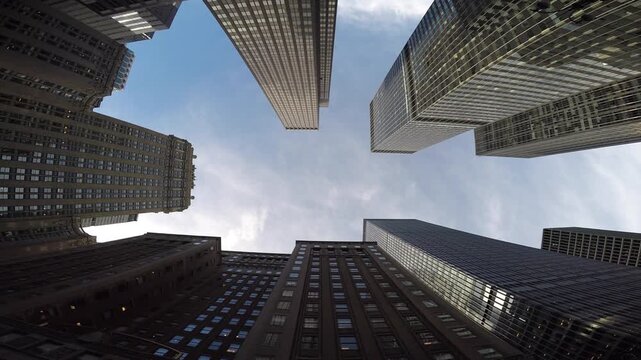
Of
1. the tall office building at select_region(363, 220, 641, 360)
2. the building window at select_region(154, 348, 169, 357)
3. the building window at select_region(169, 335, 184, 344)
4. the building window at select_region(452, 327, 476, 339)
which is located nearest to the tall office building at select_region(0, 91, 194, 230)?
the building window at select_region(169, 335, 184, 344)

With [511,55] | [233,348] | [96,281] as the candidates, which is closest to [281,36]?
[511,55]

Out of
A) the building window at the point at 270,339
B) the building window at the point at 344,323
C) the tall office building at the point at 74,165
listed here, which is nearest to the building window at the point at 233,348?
the building window at the point at 270,339

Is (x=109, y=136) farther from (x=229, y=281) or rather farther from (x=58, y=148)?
(x=229, y=281)

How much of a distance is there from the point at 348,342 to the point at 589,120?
543 feet

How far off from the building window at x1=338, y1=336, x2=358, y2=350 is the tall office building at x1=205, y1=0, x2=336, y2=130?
99.3 metres

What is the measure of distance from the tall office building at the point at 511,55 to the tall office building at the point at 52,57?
10156 centimetres

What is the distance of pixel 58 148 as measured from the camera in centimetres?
9894

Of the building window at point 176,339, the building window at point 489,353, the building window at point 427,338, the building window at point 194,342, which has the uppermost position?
the building window at point 489,353

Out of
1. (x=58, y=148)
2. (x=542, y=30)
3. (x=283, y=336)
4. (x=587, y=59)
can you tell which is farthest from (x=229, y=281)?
(x=587, y=59)

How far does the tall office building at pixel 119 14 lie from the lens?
80.9 meters

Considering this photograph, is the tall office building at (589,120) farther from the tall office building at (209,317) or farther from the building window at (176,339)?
the building window at (176,339)

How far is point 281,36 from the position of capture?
125062mm

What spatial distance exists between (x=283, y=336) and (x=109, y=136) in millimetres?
108407

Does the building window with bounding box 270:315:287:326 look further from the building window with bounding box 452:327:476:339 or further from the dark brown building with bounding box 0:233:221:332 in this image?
the dark brown building with bounding box 0:233:221:332
